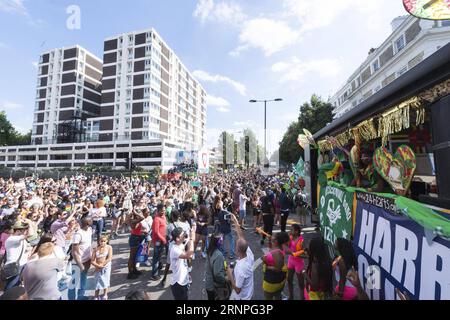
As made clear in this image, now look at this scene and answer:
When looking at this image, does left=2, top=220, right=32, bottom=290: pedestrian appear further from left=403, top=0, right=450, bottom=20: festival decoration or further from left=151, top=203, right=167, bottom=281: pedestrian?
left=403, top=0, right=450, bottom=20: festival decoration

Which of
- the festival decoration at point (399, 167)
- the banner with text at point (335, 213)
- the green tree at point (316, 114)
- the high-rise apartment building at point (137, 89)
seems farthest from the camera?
the high-rise apartment building at point (137, 89)

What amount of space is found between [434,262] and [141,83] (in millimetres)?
62096

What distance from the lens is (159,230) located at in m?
6.21

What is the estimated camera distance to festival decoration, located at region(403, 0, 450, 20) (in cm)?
353

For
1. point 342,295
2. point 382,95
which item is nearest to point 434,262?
point 342,295

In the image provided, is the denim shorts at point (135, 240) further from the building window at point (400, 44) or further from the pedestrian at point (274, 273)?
the building window at point (400, 44)

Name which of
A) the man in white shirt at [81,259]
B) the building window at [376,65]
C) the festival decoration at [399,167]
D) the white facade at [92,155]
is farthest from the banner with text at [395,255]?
the white facade at [92,155]

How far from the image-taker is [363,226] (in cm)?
410

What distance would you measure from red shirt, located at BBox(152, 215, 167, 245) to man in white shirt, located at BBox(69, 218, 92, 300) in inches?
62.0

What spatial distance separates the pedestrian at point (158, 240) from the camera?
599cm

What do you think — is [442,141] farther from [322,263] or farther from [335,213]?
[335,213]

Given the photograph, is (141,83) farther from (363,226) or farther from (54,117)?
(363,226)

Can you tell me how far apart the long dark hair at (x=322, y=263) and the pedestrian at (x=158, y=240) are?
417cm

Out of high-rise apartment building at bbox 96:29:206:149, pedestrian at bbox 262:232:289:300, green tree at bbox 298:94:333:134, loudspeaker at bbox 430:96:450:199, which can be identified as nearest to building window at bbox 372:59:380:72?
green tree at bbox 298:94:333:134
